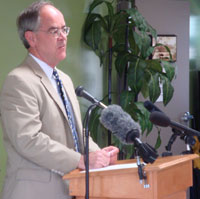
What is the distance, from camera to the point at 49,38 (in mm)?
2039

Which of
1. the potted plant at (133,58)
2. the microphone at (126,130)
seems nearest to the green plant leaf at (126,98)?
the potted plant at (133,58)

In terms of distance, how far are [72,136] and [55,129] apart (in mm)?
120

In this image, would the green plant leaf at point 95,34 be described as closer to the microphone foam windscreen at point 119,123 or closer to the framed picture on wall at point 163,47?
the framed picture on wall at point 163,47

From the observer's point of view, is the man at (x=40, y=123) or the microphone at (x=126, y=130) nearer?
the microphone at (x=126, y=130)

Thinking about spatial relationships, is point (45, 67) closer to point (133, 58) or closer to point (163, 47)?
point (133, 58)

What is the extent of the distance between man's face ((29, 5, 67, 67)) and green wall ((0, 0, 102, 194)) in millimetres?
996

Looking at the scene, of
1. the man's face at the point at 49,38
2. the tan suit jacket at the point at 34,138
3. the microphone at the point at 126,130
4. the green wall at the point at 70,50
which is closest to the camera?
the microphone at the point at 126,130

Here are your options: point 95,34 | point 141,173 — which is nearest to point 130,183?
point 141,173

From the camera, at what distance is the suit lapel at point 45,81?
190 cm

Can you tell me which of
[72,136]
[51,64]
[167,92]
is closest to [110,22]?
[167,92]

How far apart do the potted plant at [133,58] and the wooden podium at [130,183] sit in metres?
1.62

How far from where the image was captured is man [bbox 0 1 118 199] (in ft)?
5.74

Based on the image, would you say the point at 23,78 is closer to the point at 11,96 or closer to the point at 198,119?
the point at 11,96

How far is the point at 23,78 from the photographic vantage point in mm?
1853
